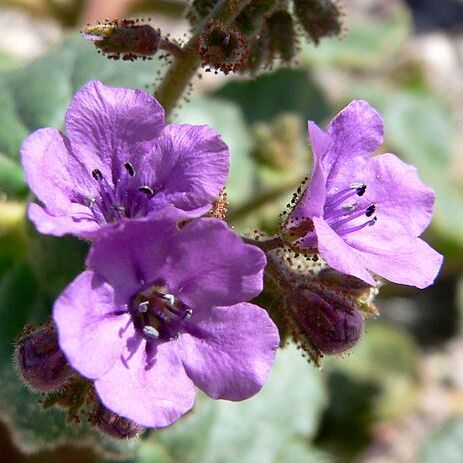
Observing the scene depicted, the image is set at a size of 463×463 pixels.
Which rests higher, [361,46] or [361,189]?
[361,189]

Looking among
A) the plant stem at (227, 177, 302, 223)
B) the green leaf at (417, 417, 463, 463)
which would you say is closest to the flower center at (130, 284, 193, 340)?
the plant stem at (227, 177, 302, 223)

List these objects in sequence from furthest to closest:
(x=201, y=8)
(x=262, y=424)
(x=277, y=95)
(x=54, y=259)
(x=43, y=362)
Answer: (x=277, y=95) → (x=262, y=424) → (x=54, y=259) → (x=201, y=8) → (x=43, y=362)

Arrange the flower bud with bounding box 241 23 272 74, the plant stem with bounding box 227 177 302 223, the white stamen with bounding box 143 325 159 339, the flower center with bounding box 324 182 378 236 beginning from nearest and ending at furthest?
the white stamen with bounding box 143 325 159 339, the flower center with bounding box 324 182 378 236, the flower bud with bounding box 241 23 272 74, the plant stem with bounding box 227 177 302 223

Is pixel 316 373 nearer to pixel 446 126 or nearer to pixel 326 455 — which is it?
pixel 326 455

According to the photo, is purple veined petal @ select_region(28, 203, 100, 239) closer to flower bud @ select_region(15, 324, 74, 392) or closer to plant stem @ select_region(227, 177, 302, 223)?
flower bud @ select_region(15, 324, 74, 392)

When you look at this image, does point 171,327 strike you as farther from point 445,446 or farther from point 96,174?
point 445,446

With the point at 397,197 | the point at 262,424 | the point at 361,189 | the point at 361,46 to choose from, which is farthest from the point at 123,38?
the point at 361,46
